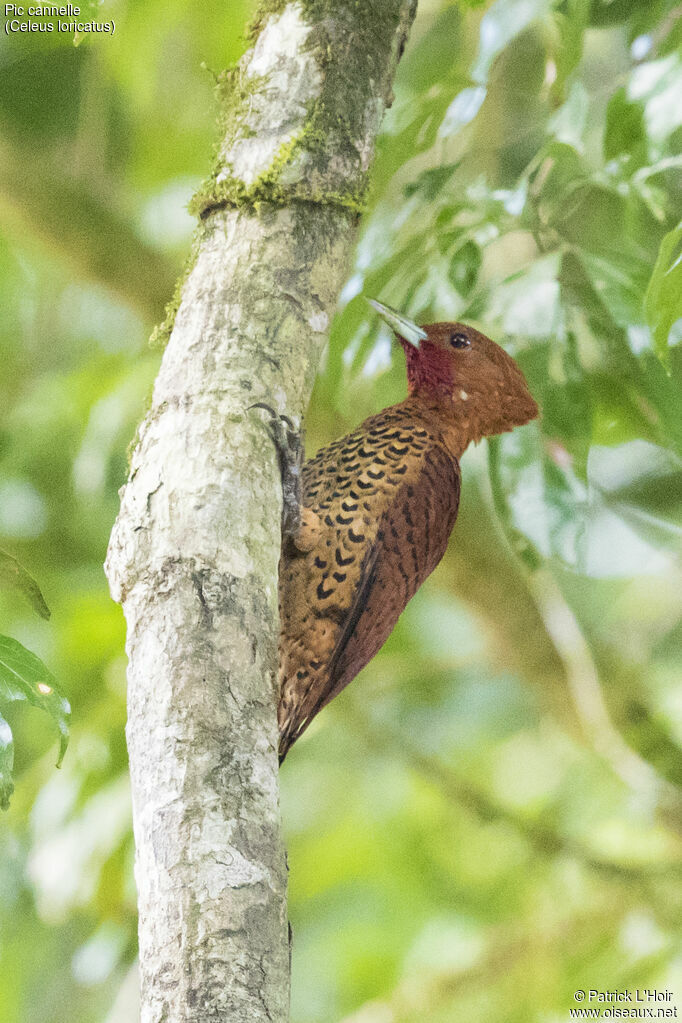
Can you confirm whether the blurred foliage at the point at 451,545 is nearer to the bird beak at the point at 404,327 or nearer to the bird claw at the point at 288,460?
the bird beak at the point at 404,327

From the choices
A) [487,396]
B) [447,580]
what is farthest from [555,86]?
[447,580]

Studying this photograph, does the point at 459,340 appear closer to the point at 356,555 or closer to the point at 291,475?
the point at 356,555

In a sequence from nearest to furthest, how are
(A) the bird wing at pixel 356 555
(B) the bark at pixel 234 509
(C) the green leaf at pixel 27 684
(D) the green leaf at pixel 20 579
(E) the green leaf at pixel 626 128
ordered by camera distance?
(B) the bark at pixel 234 509 < (C) the green leaf at pixel 27 684 < (D) the green leaf at pixel 20 579 < (A) the bird wing at pixel 356 555 < (E) the green leaf at pixel 626 128

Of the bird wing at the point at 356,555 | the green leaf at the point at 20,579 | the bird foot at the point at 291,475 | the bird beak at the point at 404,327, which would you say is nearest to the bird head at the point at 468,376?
the bird beak at the point at 404,327

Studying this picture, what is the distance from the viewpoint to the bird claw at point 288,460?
1.22 metres

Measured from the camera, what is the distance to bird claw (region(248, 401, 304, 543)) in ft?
4.02

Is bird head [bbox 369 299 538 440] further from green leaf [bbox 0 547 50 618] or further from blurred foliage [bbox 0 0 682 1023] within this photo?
green leaf [bbox 0 547 50 618]

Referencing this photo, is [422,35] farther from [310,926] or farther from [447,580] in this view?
[310,926]

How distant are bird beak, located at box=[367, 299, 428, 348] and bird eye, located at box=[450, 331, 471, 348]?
5cm

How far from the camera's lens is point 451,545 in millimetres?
2439

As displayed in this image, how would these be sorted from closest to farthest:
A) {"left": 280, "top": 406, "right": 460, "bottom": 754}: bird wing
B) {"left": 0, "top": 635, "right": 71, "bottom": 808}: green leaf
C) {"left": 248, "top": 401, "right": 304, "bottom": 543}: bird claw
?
1. {"left": 248, "top": 401, "right": 304, "bottom": 543}: bird claw
2. {"left": 0, "top": 635, "right": 71, "bottom": 808}: green leaf
3. {"left": 280, "top": 406, "right": 460, "bottom": 754}: bird wing

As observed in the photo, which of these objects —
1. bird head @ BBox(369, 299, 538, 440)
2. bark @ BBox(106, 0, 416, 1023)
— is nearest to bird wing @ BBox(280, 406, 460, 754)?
bird head @ BBox(369, 299, 538, 440)

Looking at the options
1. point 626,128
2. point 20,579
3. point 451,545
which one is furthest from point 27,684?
point 626,128

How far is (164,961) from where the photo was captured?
0.91 meters
